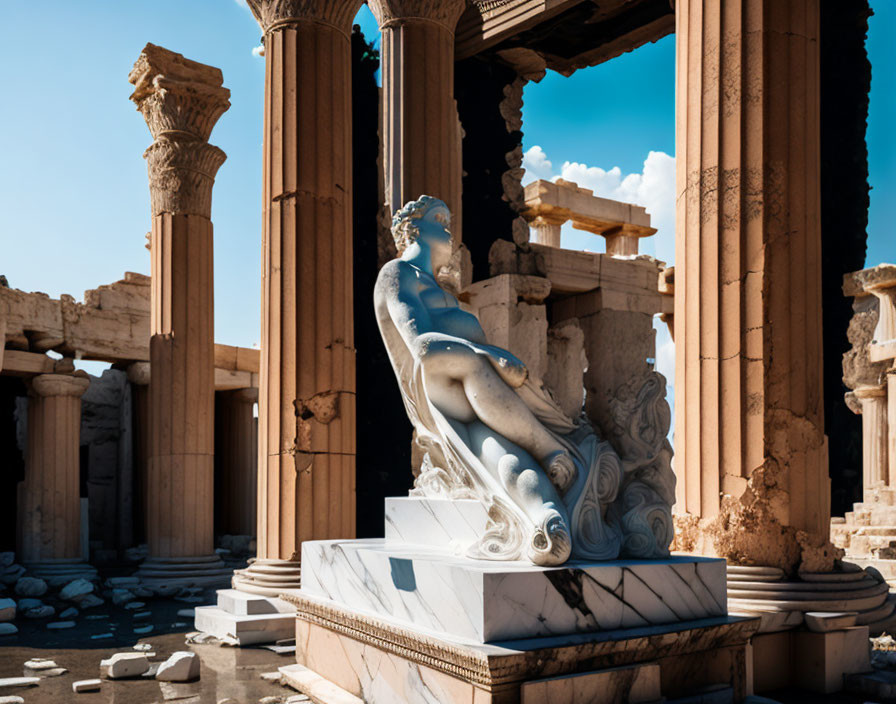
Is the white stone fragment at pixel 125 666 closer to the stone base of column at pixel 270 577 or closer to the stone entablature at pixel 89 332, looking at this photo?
the stone base of column at pixel 270 577

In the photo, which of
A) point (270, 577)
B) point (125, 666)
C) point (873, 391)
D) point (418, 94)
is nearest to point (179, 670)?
point (125, 666)

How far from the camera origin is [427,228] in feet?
20.1

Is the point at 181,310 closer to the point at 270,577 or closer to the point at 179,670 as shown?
the point at 270,577

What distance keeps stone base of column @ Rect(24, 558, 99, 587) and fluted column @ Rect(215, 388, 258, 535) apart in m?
5.08

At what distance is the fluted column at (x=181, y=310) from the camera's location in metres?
12.9

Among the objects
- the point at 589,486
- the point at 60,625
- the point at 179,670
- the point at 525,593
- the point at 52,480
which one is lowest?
the point at 60,625

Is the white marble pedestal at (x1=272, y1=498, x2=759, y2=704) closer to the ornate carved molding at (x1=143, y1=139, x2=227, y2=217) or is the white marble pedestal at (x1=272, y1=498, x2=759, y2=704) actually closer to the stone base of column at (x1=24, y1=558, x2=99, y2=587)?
the stone base of column at (x1=24, y1=558, x2=99, y2=587)

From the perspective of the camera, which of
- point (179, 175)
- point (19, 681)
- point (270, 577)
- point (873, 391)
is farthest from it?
Answer: point (873, 391)

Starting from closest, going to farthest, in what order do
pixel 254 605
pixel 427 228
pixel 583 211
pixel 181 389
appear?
pixel 427 228 < pixel 254 605 < pixel 181 389 < pixel 583 211

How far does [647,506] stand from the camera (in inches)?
202

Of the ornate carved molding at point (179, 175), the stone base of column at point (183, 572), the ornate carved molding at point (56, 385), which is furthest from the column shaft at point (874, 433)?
the ornate carved molding at point (56, 385)

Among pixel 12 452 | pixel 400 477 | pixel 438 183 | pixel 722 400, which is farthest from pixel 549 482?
pixel 12 452

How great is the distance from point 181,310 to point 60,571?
14.3ft

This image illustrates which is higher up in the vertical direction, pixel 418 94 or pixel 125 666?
pixel 418 94
